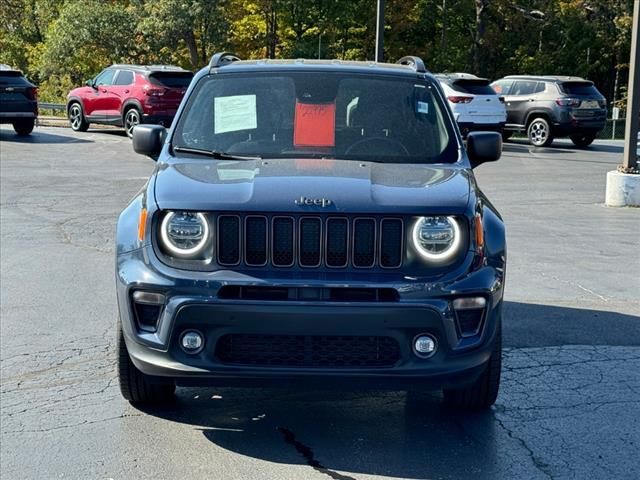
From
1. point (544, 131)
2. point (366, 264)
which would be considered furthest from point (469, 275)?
point (544, 131)

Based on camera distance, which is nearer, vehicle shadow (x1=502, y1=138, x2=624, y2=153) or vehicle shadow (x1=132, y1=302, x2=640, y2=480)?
vehicle shadow (x1=132, y1=302, x2=640, y2=480)

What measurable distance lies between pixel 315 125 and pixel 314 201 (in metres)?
1.23

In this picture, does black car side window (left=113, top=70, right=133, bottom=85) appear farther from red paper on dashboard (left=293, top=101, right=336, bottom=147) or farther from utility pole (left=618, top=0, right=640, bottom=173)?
red paper on dashboard (left=293, top=101, right=336, bottom=147)

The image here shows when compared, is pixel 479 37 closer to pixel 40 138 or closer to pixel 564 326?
pixel 40 138

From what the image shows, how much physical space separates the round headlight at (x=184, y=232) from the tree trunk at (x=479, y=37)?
151 ft

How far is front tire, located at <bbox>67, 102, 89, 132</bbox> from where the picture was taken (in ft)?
87.6

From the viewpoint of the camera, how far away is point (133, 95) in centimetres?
2458

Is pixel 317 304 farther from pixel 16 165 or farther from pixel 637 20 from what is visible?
pixel 16 165

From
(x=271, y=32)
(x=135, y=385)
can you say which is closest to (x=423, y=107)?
(x=135, y=385)

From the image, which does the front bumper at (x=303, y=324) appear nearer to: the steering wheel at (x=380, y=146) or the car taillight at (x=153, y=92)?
the steering wheel at (x=380, y=146)

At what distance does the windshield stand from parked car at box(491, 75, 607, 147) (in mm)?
18803

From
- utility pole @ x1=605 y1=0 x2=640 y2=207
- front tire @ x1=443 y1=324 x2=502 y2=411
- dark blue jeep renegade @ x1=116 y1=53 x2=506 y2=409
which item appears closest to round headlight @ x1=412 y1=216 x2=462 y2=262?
dark blue jeep renegade @ x1=116 y1=53 x2=506 y2=409

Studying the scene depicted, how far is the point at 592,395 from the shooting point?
18.9 ft

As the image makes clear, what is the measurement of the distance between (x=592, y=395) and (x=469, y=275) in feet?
5.24
